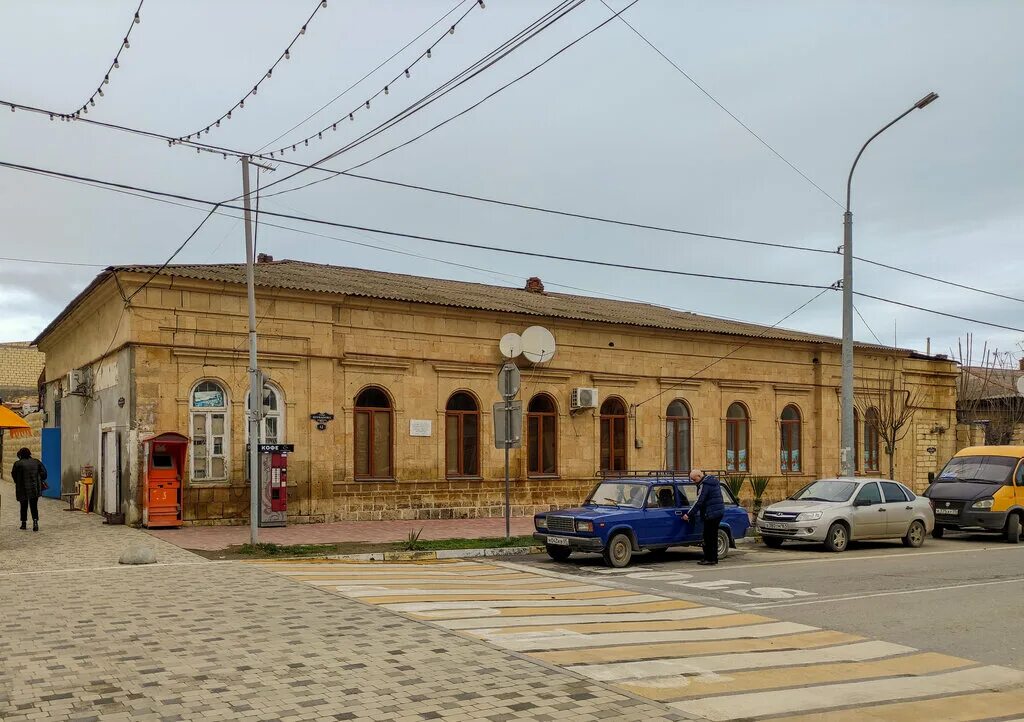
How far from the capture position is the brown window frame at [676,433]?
94.9 ft

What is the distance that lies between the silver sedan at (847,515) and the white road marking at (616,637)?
832 centimetres

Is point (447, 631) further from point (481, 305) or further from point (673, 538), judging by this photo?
point (481, 305)

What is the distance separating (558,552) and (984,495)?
1071 centimetres

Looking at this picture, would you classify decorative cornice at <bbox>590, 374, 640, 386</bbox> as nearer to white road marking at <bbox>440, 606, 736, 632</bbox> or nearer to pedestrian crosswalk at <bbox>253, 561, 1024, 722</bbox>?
pedestrian crosswalk at <bbox>253, 561, 1024, 722</bbox>

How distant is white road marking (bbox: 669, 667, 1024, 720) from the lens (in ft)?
22.7

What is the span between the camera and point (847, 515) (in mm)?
18375

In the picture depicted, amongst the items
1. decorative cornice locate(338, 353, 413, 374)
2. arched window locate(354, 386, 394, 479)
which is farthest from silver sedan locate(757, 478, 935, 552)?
decorative cornice locate(338, 353, 413, 374)

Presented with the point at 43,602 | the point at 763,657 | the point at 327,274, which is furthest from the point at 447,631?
the point at 327,274

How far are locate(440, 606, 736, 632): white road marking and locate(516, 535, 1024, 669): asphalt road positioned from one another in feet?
2.56

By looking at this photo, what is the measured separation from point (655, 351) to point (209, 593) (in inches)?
757

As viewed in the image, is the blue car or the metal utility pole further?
the metal utility pole

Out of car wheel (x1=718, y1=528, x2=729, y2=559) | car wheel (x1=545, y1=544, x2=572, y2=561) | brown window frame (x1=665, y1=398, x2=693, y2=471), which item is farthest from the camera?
brown window frame (x1=665, y1=398, x2=693, y2=471)

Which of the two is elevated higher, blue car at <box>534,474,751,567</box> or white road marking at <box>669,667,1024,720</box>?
blue car at <box>534,474,751,567</box>

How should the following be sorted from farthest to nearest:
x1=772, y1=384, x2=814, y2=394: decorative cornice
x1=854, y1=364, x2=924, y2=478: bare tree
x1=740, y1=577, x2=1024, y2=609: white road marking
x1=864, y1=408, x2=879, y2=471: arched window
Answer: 1. x1=864, y1=408, x2=879, y2=471: arched window
2. x1=854, y1=364, x2=924, y2=478: bare tree
3. x1=772, y1=384, x2=814, y2=394: decorative cornice
4. x1=740, y1=577, x2=1024, y2=609: white road marking
